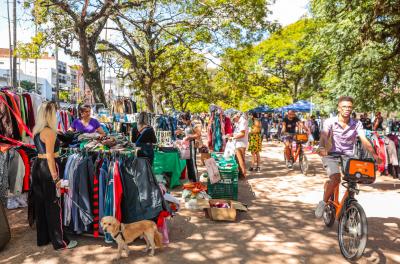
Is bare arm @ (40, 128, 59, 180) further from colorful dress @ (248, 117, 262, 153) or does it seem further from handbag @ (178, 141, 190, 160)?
colorful dress @ (248, 117, 262, 153)

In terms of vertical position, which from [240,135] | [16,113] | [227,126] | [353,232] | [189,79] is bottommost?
[353,232]

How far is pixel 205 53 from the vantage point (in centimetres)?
1755

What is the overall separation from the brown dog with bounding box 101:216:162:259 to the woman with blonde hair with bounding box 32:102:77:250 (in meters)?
0.76

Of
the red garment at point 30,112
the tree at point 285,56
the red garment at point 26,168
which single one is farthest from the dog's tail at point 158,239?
the tree at point 285,56

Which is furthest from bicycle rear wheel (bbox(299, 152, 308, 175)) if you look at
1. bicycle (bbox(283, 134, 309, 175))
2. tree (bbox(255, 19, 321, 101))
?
tree (bbox(255, 19, 321, 101))

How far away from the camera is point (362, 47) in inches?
446

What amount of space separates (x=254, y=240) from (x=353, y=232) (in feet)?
4.34

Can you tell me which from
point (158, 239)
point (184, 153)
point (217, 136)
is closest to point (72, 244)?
point (158, 239)

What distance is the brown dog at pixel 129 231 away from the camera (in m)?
4.13

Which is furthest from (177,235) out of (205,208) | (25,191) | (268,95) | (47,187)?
(268,95)

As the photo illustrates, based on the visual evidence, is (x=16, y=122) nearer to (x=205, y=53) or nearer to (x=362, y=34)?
Result: (x=362, y=34)

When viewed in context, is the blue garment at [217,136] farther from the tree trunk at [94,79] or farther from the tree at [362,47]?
the tree at [362,47]

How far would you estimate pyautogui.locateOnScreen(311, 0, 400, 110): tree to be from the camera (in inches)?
416

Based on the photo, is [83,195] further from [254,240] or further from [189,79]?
[189,79]
